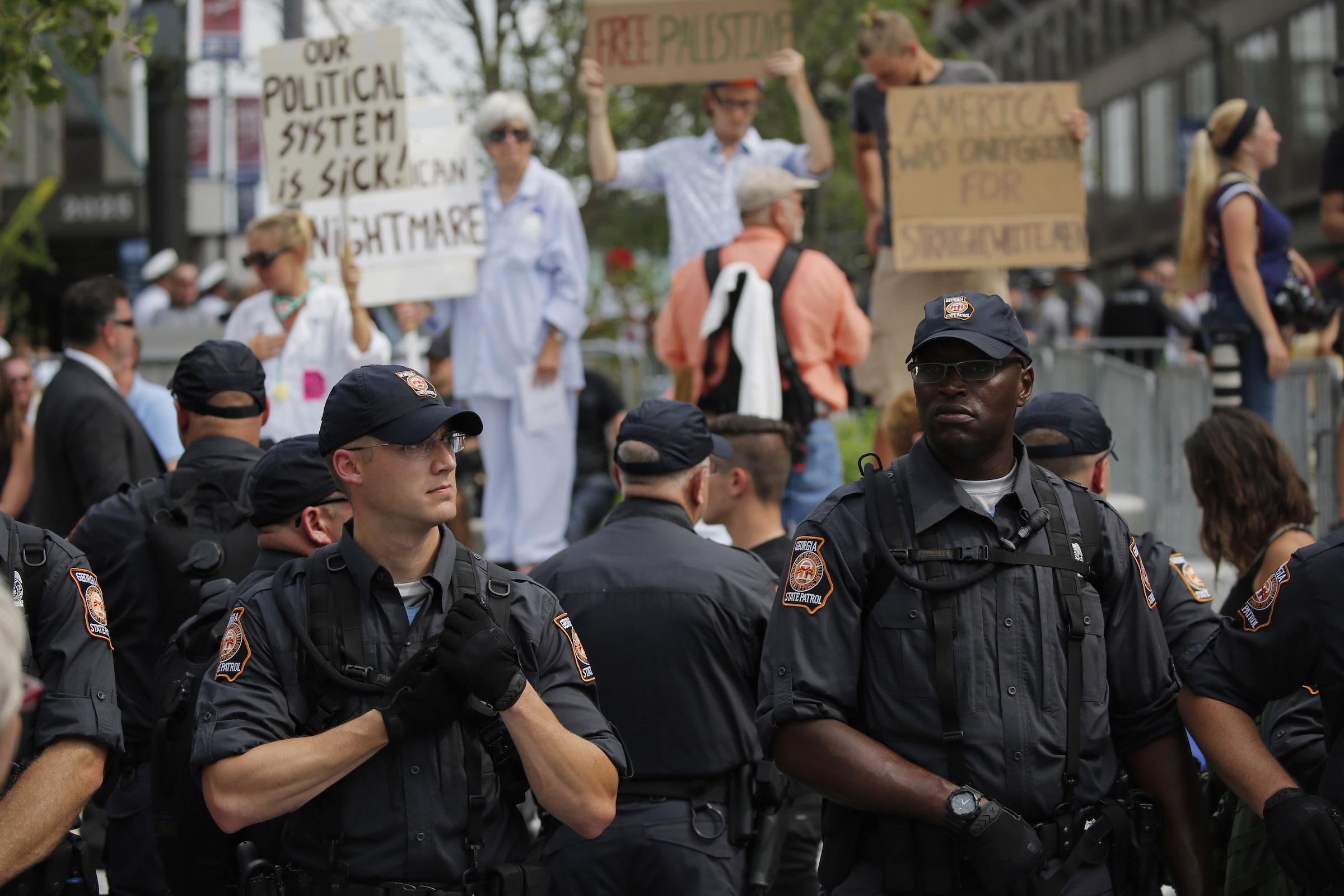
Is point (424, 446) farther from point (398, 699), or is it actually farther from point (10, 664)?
point (10, 664)

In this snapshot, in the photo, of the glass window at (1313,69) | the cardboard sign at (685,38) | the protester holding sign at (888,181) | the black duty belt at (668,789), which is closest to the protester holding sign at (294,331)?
the cardboard sign at (685,38)

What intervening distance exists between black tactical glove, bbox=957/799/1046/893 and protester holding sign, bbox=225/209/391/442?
18.1 ft

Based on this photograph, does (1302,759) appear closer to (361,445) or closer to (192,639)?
(361,445)

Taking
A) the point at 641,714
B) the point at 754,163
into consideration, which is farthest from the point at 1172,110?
the point at 641,714

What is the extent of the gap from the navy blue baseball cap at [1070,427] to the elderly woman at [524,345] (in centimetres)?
426

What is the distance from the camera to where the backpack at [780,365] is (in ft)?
25.9

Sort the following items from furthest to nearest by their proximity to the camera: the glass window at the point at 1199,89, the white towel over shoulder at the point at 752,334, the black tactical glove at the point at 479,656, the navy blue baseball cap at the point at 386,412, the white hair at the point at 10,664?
the glass window at the point at 1199,89
the white towel over shoulder at the point at 752,334
the navy blue baseball cap at the point at 386,412
the black tactical glove at the point at 479,656
the white hair at the point at 10,664

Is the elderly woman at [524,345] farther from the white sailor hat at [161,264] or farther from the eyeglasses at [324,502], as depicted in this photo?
the white sailor hat at [161,264]

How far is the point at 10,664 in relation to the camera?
2.12 m

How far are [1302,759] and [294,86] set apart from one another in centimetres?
709

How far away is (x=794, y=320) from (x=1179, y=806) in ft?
14.0

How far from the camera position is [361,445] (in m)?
3.92

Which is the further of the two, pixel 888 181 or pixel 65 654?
pixel 888 181

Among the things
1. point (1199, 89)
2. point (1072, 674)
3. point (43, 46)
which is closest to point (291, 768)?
point (1072, 674)
